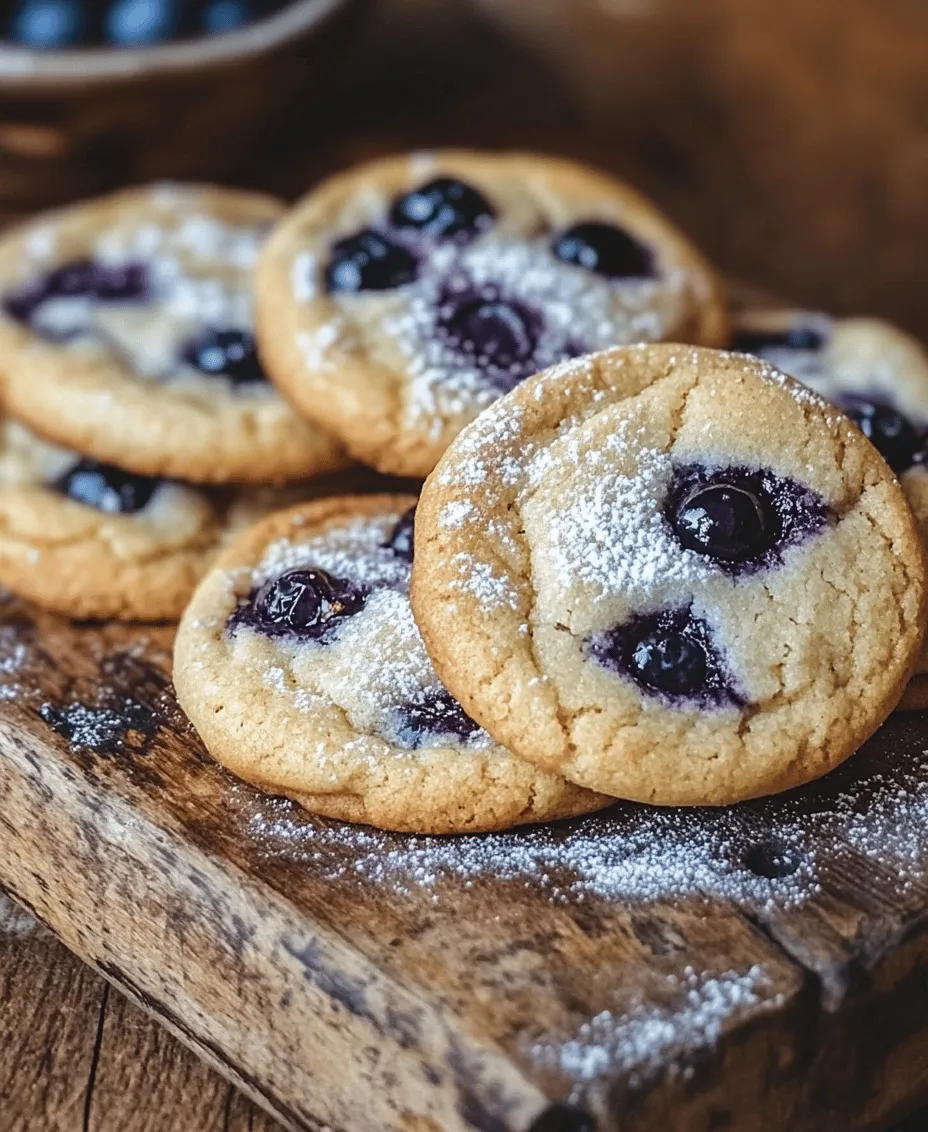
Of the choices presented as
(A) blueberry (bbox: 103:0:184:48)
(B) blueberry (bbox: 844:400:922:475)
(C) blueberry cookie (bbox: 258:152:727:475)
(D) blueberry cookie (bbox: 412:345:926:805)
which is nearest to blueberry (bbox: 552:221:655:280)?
(C) blueberry cookie (bbox: 258:152:727:475)

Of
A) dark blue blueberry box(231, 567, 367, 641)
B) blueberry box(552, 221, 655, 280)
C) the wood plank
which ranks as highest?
blueberry box(552, 221, 655, 280)

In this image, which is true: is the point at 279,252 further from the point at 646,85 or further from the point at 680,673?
the point at 646,85

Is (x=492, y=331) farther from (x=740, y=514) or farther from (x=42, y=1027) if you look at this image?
(x=42, y=1027)

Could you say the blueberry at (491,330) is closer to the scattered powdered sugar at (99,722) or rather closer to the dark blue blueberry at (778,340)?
the dark blue blueberry at (778,340)

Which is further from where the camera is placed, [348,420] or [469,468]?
[348,420]

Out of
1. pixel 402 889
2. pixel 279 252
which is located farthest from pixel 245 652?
pixel 279 252

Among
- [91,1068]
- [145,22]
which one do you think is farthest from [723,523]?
[145,22]

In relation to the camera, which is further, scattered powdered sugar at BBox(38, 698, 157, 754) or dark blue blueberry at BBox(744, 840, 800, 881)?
scattered powdered sugar at BBox(38, 698, 157, 754)

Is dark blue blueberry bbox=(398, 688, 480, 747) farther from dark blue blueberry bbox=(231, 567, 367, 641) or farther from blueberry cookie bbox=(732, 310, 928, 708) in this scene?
blueberry cookie bbox=(732, 310, 928, 708)
